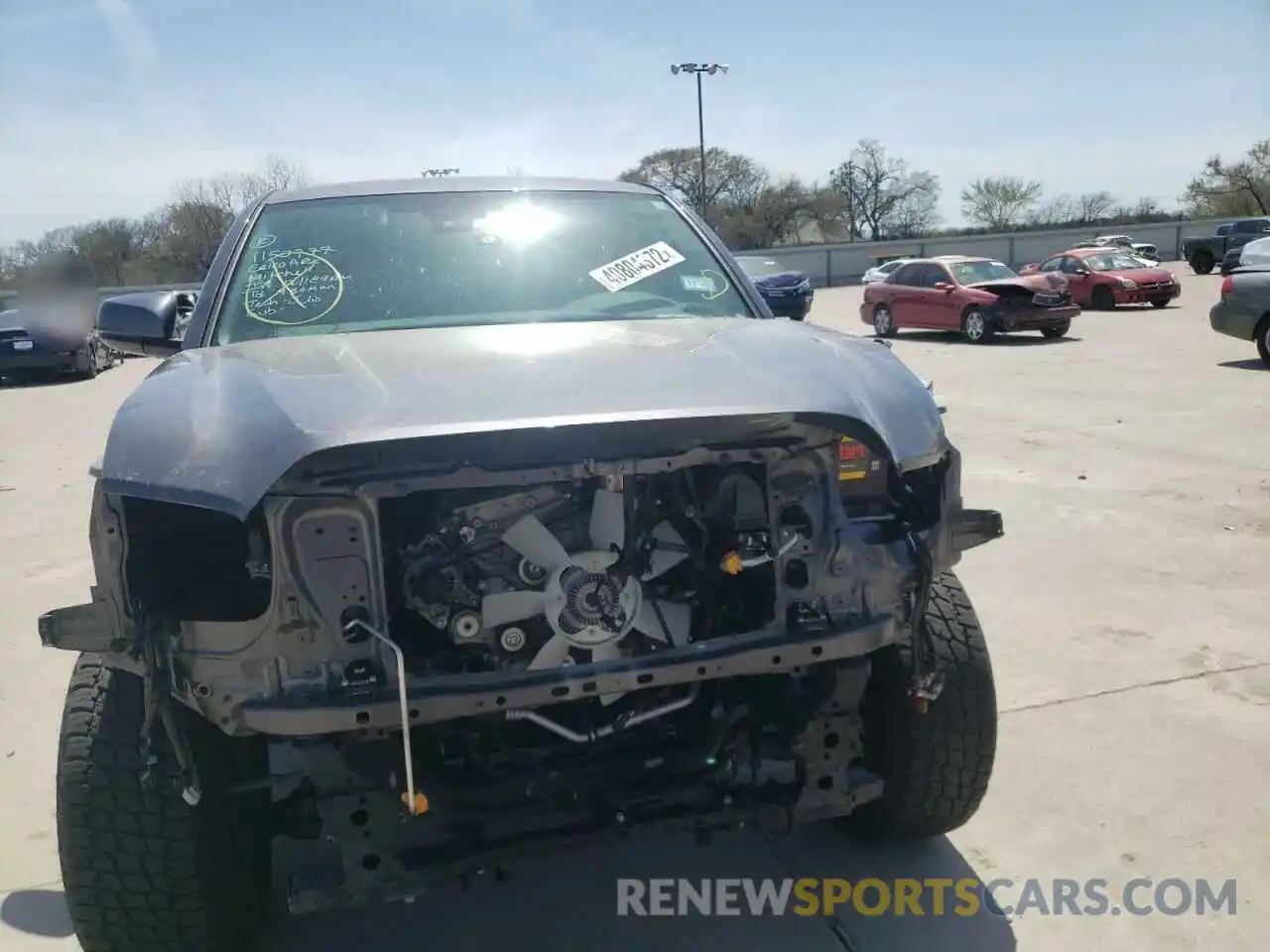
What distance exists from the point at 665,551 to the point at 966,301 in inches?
674

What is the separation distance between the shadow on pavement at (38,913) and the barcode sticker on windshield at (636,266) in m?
2.30

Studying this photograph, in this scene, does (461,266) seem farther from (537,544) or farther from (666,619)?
(666,619)

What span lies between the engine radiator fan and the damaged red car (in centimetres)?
1667

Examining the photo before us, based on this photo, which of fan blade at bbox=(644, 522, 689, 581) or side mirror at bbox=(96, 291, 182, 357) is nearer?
fan blade at bbox=(644, 522, 689, 581)

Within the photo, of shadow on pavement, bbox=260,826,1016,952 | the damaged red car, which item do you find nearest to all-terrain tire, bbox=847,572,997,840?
shadow on pavement, bbox=260,826,1016,952

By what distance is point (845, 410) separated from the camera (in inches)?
88.9

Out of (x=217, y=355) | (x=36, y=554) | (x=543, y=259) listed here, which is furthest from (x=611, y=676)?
(x=36, y=554)

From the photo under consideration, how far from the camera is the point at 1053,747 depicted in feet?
11.8

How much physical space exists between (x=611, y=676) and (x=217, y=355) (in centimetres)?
140

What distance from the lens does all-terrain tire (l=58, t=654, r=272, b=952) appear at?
227 cm

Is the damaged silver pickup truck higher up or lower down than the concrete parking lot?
higher up

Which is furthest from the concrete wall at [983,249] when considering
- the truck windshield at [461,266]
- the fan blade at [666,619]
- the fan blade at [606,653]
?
the fan blade at [606,653]

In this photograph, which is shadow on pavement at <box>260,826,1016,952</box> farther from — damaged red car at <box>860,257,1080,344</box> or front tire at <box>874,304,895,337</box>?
front tire at <box>874,304,895,337</box>

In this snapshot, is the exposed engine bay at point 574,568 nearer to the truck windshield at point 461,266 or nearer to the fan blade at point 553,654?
the fan blade at point 553,654
